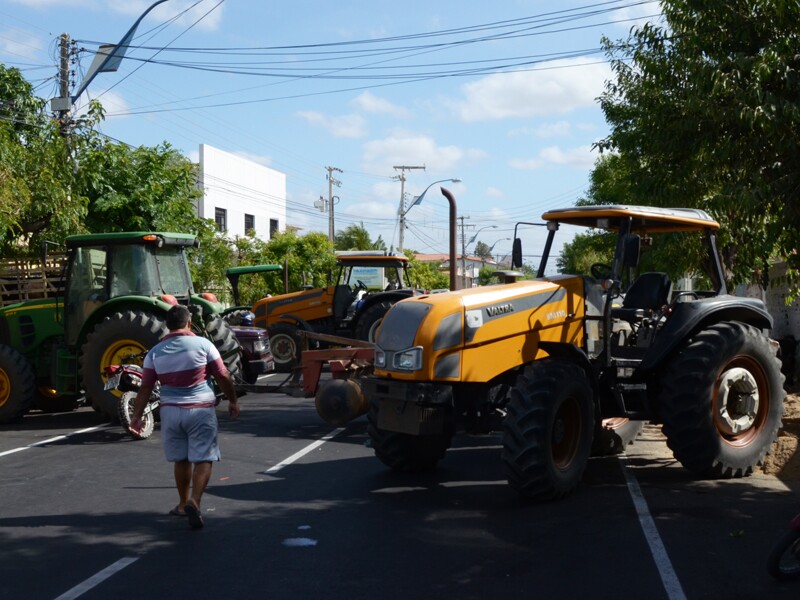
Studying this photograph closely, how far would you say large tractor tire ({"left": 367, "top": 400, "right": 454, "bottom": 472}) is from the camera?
9438mm

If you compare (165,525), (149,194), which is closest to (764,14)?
(165,525)

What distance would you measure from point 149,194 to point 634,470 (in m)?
16.1

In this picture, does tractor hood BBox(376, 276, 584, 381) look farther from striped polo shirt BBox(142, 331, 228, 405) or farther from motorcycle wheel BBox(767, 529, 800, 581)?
motorcycle wheel BBox(767, 529, 800, 581)

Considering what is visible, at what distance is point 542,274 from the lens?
1021 cm

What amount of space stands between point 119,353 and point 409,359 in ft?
18.8

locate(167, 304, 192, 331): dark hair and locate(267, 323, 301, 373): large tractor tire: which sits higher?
locate(167, 304, 192, 331): dark hair

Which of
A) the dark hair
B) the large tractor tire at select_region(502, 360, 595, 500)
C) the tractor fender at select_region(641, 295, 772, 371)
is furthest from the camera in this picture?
the tractor fender at select_region(641, 295, 772, 371)

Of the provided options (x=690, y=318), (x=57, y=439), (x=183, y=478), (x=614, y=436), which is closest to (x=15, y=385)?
(x=57, y=439)

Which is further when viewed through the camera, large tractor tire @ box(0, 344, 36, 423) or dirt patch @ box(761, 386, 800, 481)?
large tractor tire @ box(0, 344, 36, 423)

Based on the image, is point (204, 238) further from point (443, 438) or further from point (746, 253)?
point (443, 438)

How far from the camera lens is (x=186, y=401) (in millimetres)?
7695

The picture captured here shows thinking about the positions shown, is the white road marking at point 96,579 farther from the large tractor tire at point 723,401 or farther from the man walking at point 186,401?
the large tractor tire at point 723,401

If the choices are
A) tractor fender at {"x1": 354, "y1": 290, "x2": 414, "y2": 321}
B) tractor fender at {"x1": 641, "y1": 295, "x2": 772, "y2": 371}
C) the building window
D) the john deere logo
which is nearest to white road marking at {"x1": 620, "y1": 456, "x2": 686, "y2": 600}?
tractor fender at {"x1": 641, "y1": 295, "x2": 772, "y2": 371}

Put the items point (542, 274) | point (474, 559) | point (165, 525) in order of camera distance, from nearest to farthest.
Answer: point (474, 559) → point (165, 525) → point (542, 274)
